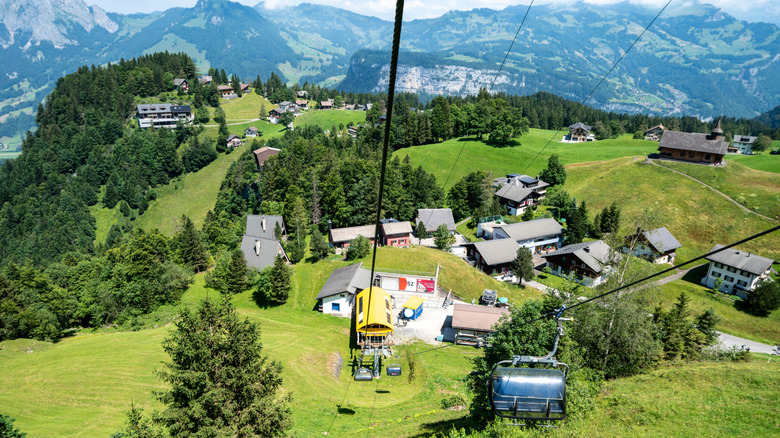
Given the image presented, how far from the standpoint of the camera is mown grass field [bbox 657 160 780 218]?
2948 inches

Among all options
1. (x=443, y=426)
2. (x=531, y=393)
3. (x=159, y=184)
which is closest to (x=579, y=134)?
(x=443, y=426)

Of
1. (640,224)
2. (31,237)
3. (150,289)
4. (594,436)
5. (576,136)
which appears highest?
(576,136)

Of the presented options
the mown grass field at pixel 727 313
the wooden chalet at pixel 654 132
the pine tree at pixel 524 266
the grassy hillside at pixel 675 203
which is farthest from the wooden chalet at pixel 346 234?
the wooden chalet at pixel 654 132

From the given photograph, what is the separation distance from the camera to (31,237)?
110062mm

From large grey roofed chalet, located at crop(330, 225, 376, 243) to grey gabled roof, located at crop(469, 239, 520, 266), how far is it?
70.4 feet

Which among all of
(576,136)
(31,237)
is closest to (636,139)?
(576,136)

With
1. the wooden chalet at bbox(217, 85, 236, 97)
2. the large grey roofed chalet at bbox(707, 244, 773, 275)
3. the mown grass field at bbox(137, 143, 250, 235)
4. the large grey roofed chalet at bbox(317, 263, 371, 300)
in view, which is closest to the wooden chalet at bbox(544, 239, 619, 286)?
the large grey roofed chalet at bbox(707, 244, 773, 275)

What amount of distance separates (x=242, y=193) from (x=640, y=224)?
9919 centimetres

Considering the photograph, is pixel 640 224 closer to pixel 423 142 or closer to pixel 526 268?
pixel 526 268

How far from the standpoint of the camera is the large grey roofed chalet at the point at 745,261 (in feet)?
194

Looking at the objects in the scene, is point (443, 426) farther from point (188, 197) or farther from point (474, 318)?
point (188, 197)

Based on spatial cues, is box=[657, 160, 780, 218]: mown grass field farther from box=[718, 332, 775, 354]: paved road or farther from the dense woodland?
box=[718, 332, 775, 354]: paved road

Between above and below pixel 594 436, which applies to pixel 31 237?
below

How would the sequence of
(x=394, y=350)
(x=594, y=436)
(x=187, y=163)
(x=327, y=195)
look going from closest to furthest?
(x=594, y=436)
(x=394, y=350)
(x=327, y=195)
(x=187, y=163)
